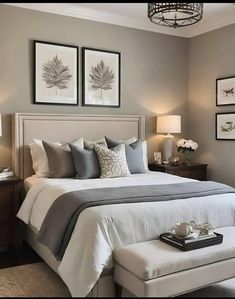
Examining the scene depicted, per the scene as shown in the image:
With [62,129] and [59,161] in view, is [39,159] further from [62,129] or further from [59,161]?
[62,129]

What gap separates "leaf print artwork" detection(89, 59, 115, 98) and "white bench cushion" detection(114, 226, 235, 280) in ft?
8.90

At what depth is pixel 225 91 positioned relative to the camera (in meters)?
4.81

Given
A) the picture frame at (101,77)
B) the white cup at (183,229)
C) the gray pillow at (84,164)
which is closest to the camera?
the white cup at (183,229)

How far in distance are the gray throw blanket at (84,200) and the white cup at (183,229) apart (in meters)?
0.36

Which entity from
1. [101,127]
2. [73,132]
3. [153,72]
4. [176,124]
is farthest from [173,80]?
[73,132]

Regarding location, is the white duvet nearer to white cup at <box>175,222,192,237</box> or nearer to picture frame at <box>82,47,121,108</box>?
white cup at <box>175,222,192,237</box>

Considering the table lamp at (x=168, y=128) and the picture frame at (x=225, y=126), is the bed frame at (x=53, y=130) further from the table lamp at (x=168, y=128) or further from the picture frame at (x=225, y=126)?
the picture frame at (x=225, y=126)

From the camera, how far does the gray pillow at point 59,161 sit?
149 inches

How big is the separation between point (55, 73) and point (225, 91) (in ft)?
7.82

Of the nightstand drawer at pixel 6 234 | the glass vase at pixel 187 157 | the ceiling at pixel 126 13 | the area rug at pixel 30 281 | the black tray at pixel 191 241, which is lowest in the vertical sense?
the area rug at pixel 30 281

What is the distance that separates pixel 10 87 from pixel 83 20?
137cm

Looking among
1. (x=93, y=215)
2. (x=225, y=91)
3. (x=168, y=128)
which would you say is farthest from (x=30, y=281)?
(x=225, y=91)

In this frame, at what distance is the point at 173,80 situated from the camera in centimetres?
536

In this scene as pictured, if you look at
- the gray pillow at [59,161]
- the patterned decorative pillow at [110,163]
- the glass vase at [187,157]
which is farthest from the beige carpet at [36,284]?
the glass vase at [187,157]
